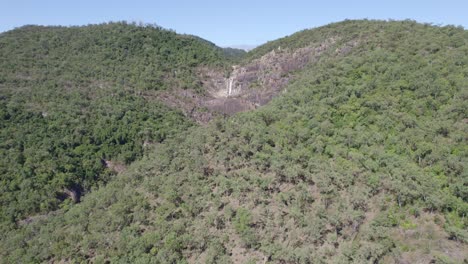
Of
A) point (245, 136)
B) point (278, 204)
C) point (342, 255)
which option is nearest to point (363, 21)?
point (245, 136)

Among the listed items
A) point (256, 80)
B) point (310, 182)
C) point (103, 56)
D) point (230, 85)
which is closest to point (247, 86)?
point (256, 80)

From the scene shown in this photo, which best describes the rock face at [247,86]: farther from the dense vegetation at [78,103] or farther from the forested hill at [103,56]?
the forested hill at [103,56]

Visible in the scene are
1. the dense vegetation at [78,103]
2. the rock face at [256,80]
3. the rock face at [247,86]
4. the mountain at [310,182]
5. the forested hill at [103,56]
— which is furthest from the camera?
the forested hill at [103,56]

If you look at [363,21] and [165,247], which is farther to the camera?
[363,21]

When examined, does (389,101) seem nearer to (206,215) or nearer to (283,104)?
(283,104)

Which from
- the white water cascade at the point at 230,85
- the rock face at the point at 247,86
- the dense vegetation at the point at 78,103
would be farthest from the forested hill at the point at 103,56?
the white water cascade at the point at 230,85

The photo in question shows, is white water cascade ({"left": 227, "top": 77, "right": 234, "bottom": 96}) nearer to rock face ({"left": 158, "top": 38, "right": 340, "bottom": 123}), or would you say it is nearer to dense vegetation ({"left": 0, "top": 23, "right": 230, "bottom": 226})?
rock face ({"left": 158, "top": 38, "right": 340, "bottom": 123})
